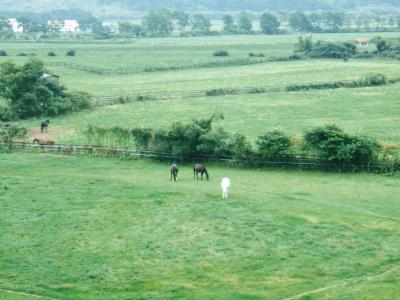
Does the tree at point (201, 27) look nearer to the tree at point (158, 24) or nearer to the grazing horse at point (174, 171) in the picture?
the tree at point (158, 24)

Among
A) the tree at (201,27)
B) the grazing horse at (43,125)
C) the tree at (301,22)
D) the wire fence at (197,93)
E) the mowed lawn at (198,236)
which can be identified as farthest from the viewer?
the tree at (301,22)

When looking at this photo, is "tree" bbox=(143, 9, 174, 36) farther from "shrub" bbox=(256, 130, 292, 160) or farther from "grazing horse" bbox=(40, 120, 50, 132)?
"shrub" bbox=(256, 130, 292, 160)

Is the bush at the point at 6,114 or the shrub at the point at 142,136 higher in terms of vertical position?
the bush at the point at 6,114

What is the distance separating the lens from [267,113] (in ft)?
202

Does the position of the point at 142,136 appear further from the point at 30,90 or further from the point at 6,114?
the point at 30,90

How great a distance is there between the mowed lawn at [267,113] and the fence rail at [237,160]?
364cm

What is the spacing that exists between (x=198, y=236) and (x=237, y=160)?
13.1m

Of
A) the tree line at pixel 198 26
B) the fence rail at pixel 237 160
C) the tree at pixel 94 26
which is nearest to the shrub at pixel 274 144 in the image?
the fence rail at pixel 237 160

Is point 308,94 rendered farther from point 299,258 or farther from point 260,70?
point 299,258

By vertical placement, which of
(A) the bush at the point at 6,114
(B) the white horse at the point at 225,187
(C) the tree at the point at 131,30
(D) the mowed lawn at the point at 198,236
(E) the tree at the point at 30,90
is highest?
(C) the tree at the point at 131,30

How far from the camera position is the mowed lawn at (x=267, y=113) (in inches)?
2101

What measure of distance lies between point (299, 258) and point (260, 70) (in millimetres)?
68894

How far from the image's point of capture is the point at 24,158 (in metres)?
43.5

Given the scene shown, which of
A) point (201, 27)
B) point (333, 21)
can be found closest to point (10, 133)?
point (201, 27)
